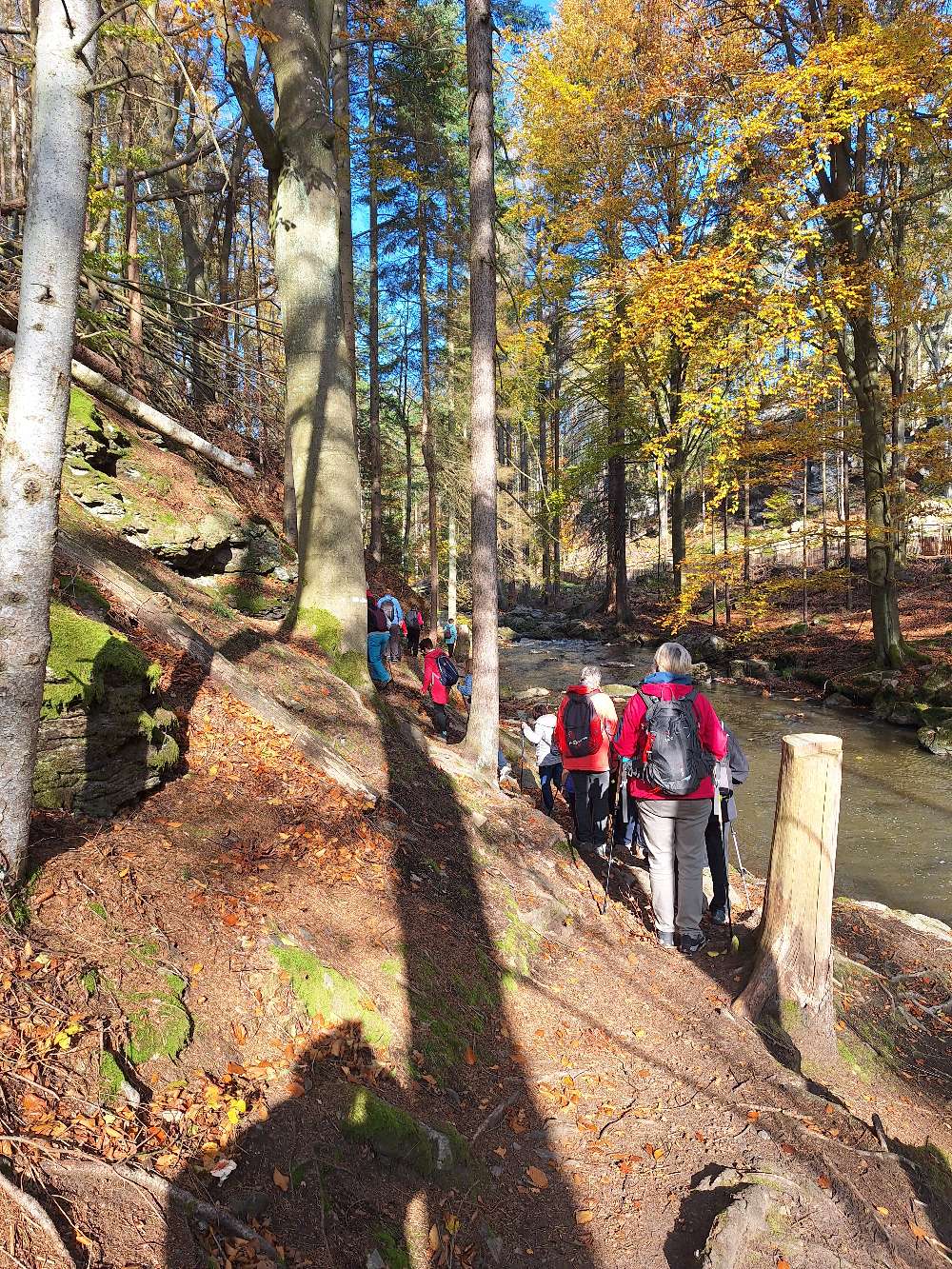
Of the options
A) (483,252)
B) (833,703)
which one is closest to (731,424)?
(833,703)

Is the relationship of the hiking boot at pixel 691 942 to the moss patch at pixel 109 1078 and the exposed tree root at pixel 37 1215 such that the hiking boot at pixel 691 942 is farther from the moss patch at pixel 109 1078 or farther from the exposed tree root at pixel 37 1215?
the exposed tree root at pixel 37 1215

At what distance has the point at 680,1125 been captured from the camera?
3625 millimetres

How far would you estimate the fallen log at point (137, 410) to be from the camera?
350 inches

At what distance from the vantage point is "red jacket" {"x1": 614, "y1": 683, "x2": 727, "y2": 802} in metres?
4.83

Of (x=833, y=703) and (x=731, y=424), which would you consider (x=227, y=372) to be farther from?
(x=833, y=703)

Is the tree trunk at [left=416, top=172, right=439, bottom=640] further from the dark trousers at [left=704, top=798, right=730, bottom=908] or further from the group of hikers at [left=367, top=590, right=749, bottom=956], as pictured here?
the dark trousers at [left=704, top=798, right=730, bottom=908]

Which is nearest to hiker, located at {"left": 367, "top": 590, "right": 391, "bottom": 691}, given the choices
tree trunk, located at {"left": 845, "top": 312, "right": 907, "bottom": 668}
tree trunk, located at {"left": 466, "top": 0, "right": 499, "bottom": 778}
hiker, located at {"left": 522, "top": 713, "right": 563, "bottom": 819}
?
tree trunk, located at {"left": 466, "top": 0, "right": 499, "bottom": 778}

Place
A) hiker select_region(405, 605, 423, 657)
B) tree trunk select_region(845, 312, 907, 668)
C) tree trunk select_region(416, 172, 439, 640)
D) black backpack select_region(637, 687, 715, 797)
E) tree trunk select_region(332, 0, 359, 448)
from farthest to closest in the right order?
tree trunk select_region(416, 172, 439, 640)
tree trunk select_region(845, 312, 907, 668)
hiker select_region(405, 605, 423, 657)
tree trunk select_region(332, 0, 359, 448)
black backpack select_region(637, 687, 715, 797)

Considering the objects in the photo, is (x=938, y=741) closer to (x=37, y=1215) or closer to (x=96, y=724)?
(x=96, y=724)

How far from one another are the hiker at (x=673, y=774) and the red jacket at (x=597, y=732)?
42.0 inches

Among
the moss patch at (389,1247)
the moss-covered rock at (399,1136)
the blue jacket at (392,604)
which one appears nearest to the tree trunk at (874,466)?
the blue jacket at (392,604)

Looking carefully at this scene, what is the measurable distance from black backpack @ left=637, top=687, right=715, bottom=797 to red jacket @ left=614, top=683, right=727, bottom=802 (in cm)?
7

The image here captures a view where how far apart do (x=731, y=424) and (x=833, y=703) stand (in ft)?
21.9

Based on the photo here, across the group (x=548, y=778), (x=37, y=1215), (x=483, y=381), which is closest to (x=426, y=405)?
(x=483, y=381)
